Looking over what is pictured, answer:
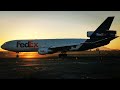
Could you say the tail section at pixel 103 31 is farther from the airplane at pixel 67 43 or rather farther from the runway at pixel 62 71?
the runway at pixel 62 71

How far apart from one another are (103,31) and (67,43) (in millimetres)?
8131

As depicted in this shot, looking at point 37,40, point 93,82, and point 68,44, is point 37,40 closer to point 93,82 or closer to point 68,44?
point 68,44

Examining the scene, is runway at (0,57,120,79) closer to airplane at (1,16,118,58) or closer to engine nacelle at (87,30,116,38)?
airplane at (1,16,118,58)

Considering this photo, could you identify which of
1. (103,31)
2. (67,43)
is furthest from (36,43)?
(103,31)

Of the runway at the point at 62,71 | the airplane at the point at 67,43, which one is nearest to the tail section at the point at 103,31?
the airplane at the point at 67,43

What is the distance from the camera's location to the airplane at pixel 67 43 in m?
46.3

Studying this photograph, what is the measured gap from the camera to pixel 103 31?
48312mm

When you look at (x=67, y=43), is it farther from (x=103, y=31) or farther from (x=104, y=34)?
(x=104, y=34)

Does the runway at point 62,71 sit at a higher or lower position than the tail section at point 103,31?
lower
